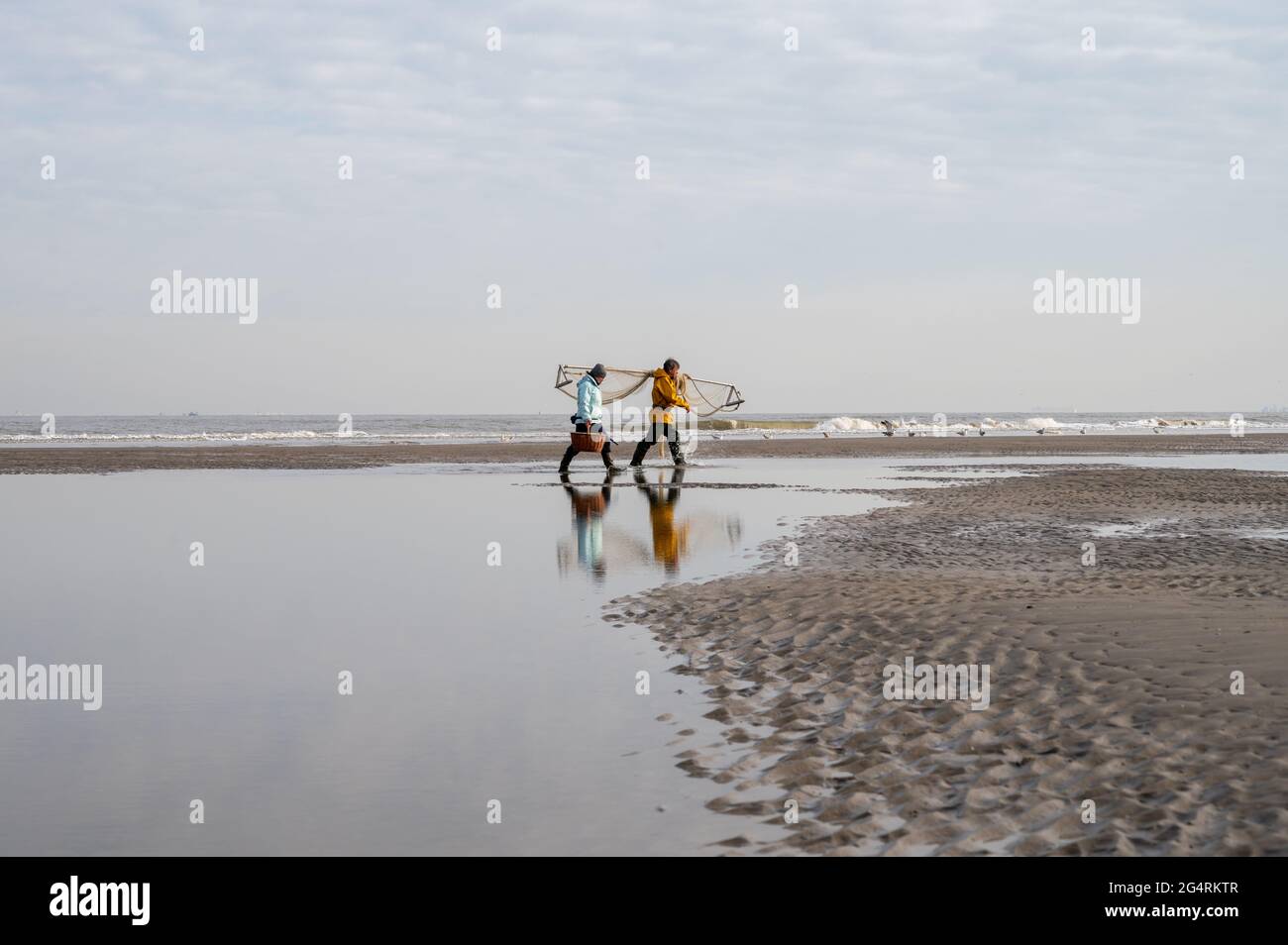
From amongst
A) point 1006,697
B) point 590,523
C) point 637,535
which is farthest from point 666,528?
point 1006,697

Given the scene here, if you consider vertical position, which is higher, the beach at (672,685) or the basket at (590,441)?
the basket at (590,441)

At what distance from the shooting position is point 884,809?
470 cm

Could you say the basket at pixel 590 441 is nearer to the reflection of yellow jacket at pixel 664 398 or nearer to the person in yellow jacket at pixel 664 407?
the person in yellow jacket at pixel 664 407

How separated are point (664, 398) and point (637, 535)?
1296cm

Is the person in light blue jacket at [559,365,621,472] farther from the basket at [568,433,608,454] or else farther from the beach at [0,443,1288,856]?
the beach at [0,443,1288,856]

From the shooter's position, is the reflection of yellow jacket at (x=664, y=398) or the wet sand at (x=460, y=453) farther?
the wet sand at (x=460, y=453)

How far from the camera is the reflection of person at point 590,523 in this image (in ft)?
41.2

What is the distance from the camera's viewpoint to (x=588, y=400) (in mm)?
25156

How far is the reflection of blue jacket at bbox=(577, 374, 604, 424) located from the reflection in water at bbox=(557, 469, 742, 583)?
3.50m

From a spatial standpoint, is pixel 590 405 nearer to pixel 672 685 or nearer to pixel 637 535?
pixel 637 535

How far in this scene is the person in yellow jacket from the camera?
2747 cm

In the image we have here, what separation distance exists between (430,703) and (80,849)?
7.82 feet

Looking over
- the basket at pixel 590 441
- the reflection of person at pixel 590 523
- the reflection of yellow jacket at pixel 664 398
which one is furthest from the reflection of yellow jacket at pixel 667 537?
the reflection of yellow jacket at pixel 664 398

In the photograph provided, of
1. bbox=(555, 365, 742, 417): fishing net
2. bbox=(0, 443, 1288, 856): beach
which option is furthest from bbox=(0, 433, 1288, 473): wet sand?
bbox=(0, 443, 1288, 856): beach
